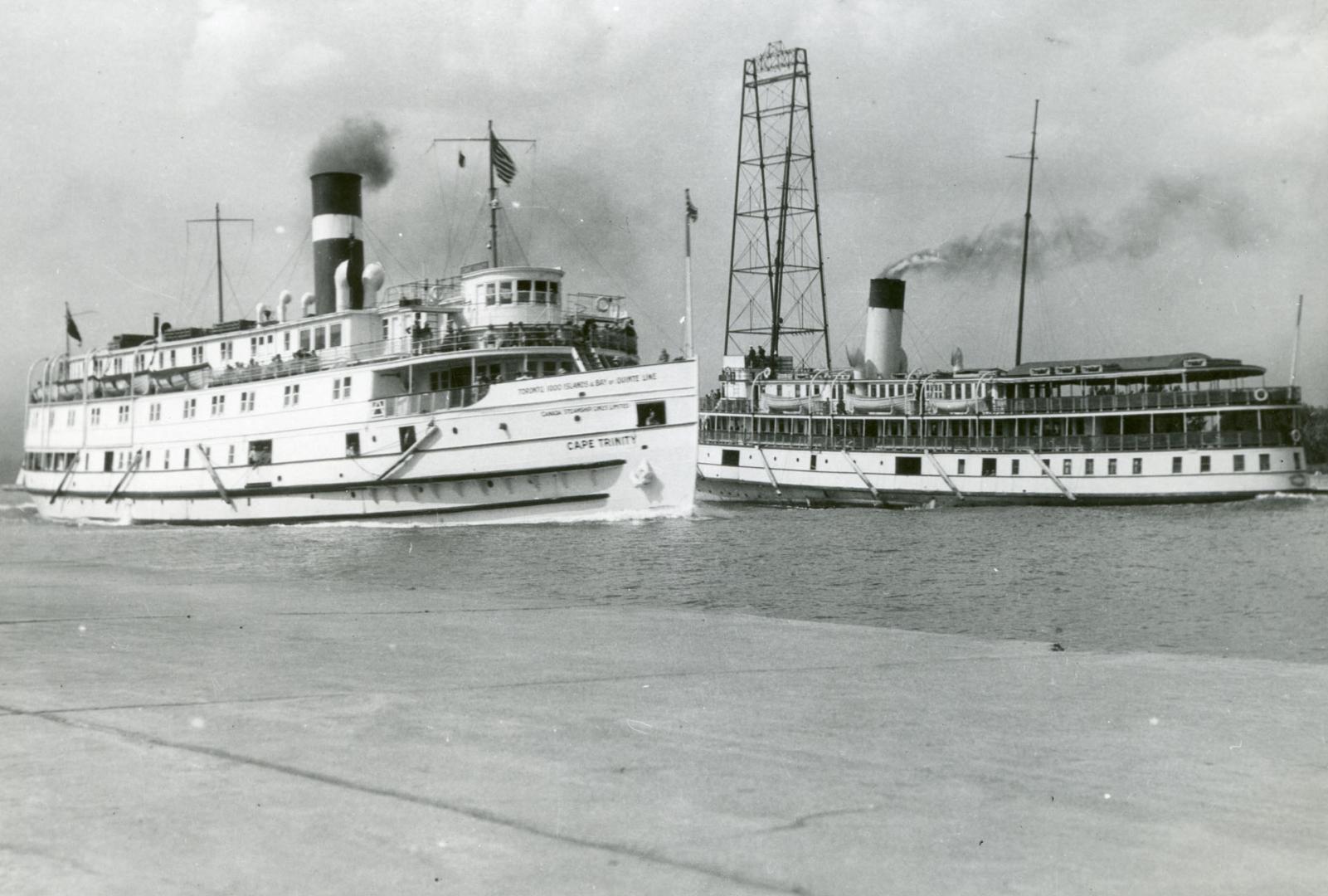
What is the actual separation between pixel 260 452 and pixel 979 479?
29425mm

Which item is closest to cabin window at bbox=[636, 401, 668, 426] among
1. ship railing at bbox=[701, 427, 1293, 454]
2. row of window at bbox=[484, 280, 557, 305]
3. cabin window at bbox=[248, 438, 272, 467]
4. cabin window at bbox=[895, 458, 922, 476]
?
row of window at bbox=[484, 280, 557, 305]

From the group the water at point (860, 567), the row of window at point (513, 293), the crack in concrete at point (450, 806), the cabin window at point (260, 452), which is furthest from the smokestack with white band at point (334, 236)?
the crack in concrete at point (450, 806)

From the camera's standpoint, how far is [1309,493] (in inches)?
1868

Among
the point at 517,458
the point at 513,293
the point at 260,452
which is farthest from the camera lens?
the point at 260,452

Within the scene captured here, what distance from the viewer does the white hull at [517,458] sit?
28.9m

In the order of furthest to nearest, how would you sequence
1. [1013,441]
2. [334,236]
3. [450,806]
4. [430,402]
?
1. [1013,441]
2. [334,236]
3. [430,402]
4. [450,806]

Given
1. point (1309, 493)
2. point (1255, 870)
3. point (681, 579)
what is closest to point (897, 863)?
point (1255, 870)

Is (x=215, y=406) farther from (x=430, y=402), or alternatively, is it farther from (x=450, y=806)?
(x=450, y=806)

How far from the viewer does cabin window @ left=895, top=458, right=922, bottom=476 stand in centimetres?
5125

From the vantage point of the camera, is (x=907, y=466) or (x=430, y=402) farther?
(x=907, y=466)

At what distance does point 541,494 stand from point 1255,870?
1059 inches

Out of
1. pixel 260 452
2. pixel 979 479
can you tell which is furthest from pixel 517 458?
pixel 979 479

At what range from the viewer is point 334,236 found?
35.5m

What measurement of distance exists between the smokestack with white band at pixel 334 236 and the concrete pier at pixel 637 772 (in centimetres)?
3077
